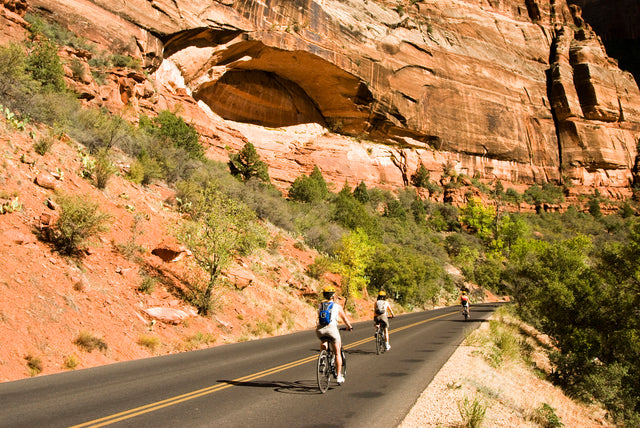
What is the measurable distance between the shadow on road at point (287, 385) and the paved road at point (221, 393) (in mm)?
17

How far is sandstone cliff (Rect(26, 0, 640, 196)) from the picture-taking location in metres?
38.8

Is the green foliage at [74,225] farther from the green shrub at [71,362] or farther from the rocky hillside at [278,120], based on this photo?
the green shrub at [71,362]

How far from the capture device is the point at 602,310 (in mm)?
19469

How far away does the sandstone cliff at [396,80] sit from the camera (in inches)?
1526

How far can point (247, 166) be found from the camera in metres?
39.3

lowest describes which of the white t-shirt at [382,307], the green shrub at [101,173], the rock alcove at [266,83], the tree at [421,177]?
the white t-shirt at [382,307]

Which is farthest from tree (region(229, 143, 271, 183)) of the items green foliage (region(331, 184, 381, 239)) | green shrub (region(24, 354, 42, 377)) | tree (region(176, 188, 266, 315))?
green shrub (region(24, 354, 42, 377))

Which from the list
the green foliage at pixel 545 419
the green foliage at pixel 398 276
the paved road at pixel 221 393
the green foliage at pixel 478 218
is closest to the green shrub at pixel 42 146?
the paved road at pixel 221 393

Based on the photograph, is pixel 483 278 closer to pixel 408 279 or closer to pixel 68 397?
pixel 408 279

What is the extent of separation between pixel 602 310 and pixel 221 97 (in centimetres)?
4488

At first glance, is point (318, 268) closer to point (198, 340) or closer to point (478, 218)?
point (198, 340)

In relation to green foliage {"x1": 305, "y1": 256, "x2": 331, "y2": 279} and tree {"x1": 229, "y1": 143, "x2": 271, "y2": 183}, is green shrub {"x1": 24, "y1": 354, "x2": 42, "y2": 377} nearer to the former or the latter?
green foliage {"x1": 305, "y1": 256, "x2": 331, "y2": 279}

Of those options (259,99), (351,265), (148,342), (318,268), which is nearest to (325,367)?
(148,342)

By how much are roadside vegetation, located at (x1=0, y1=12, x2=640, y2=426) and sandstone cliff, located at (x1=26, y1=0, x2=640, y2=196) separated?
778 cm
